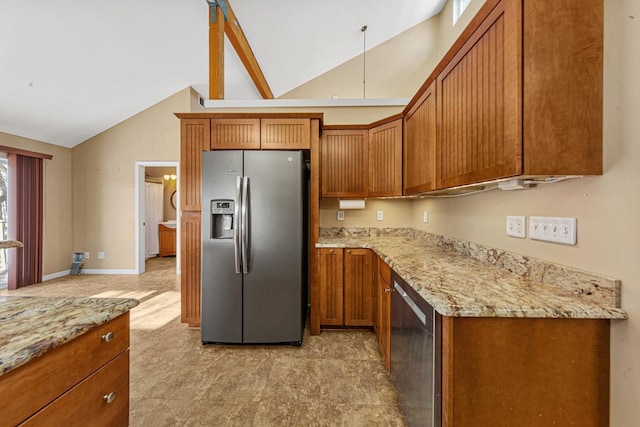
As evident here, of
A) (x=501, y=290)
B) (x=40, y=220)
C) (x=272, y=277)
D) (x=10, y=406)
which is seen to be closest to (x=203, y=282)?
(x=272, y=277)

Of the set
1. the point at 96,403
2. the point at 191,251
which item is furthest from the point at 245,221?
the point at 96,403

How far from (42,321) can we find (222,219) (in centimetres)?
147

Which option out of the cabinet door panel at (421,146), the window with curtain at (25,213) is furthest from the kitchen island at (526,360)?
the window with curtain at (25,213)

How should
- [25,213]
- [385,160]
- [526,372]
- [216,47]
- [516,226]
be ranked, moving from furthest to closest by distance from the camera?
[25,213] → [216,47] → [385,160] → [516,226] → [526,372]

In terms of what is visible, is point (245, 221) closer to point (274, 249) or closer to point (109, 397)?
point (274, 249)

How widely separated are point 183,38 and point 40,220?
12.2ft

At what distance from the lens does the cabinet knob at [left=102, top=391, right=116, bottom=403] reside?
3.01 ft

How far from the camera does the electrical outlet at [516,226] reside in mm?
1300

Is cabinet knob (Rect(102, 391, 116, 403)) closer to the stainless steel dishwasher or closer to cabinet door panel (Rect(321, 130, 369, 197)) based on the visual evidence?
the stainless steel dishwasher

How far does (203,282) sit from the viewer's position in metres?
2.21

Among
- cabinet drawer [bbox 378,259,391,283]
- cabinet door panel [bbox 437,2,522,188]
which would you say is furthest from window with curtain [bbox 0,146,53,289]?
cabinet door panel [bbox 437,2,522,188]

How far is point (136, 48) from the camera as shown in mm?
3299

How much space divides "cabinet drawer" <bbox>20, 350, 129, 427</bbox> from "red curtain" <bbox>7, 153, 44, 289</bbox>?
475 cm

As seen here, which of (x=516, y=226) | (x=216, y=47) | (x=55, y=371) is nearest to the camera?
(x=55, y=371)
